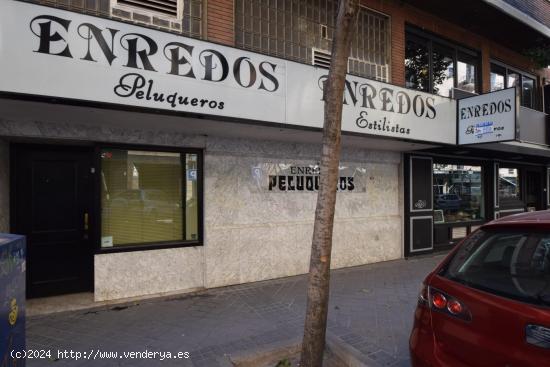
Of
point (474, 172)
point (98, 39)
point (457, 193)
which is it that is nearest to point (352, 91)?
point (98, 39)

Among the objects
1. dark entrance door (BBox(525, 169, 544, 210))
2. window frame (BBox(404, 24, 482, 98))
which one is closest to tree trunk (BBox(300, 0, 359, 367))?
window frame (BBox(404, 24, 482, 98))

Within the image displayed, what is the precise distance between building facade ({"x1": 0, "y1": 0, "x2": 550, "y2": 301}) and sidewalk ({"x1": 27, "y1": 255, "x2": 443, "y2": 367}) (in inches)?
24.5

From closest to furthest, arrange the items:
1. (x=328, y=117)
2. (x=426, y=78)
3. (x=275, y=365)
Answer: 1. (x=328, y=117)
2. (x=275, y=365)
3. (x=426, y=78)

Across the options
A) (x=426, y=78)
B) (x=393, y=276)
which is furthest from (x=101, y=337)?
(x=426, y=78)

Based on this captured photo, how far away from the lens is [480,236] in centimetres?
266

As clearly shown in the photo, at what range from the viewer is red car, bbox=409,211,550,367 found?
6.51 ft

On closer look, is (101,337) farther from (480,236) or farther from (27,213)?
(480,236)

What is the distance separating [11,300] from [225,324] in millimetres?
2749

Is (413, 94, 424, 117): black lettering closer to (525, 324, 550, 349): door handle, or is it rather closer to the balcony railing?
the balcony railing

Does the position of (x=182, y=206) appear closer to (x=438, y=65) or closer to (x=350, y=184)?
(x=350, y=184)

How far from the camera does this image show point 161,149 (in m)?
5.82

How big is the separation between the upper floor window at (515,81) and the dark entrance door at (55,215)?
11157mm

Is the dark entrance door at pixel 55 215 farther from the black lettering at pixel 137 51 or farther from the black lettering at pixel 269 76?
the black lettering at pixel 269 76

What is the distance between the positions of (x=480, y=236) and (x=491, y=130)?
5.60 meters
